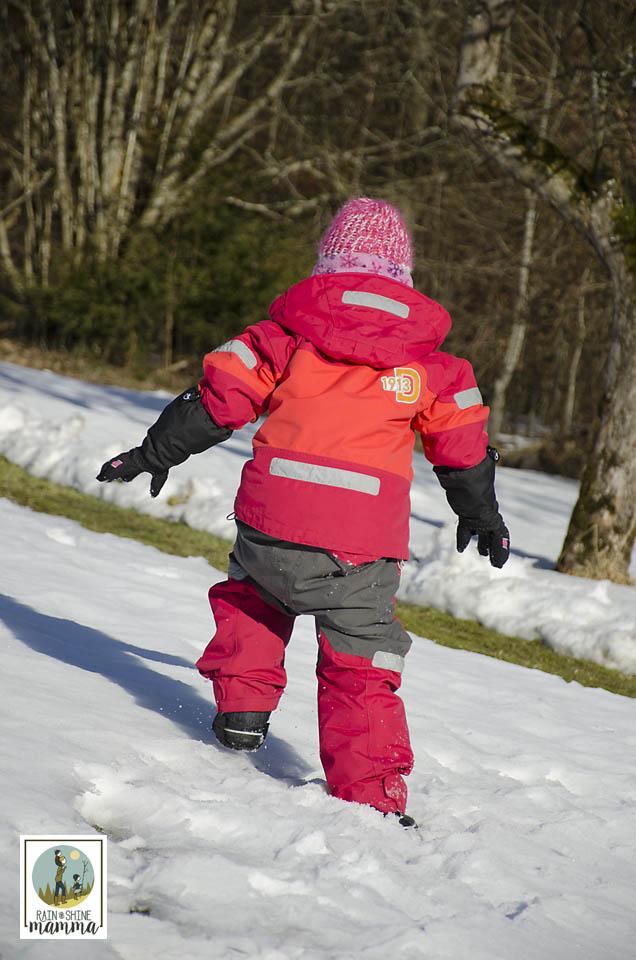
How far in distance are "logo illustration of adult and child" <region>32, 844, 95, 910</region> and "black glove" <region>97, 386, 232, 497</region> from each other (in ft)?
3.70

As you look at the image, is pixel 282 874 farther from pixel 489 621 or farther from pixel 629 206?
pixel 629 206

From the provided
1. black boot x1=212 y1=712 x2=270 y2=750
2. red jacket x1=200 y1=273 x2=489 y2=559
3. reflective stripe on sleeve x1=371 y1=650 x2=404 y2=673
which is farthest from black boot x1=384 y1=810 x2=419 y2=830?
red jacket x1=200 y1=273 x2=489 y2=559

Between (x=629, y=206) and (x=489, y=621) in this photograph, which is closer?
(x=489, y=621)

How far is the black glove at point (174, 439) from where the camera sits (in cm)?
286

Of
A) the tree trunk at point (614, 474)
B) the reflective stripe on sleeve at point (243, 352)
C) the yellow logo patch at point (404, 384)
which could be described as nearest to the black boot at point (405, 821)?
the yellow logo patch at point (404, 384)

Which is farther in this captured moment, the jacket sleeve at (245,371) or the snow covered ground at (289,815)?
the jacket sleeve at (245,371)

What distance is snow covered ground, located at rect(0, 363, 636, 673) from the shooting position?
5984mm

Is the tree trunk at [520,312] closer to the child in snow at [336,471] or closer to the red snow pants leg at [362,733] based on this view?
the child in snow at [336,471]

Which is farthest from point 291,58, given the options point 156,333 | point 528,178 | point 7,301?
point 528,178

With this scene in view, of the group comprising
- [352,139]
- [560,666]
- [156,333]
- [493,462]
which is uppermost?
[352,139]

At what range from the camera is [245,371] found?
2.79 meters

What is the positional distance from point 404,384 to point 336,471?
12.4 inches

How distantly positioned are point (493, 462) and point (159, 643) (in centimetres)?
174

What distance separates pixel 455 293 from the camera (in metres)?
23.9
